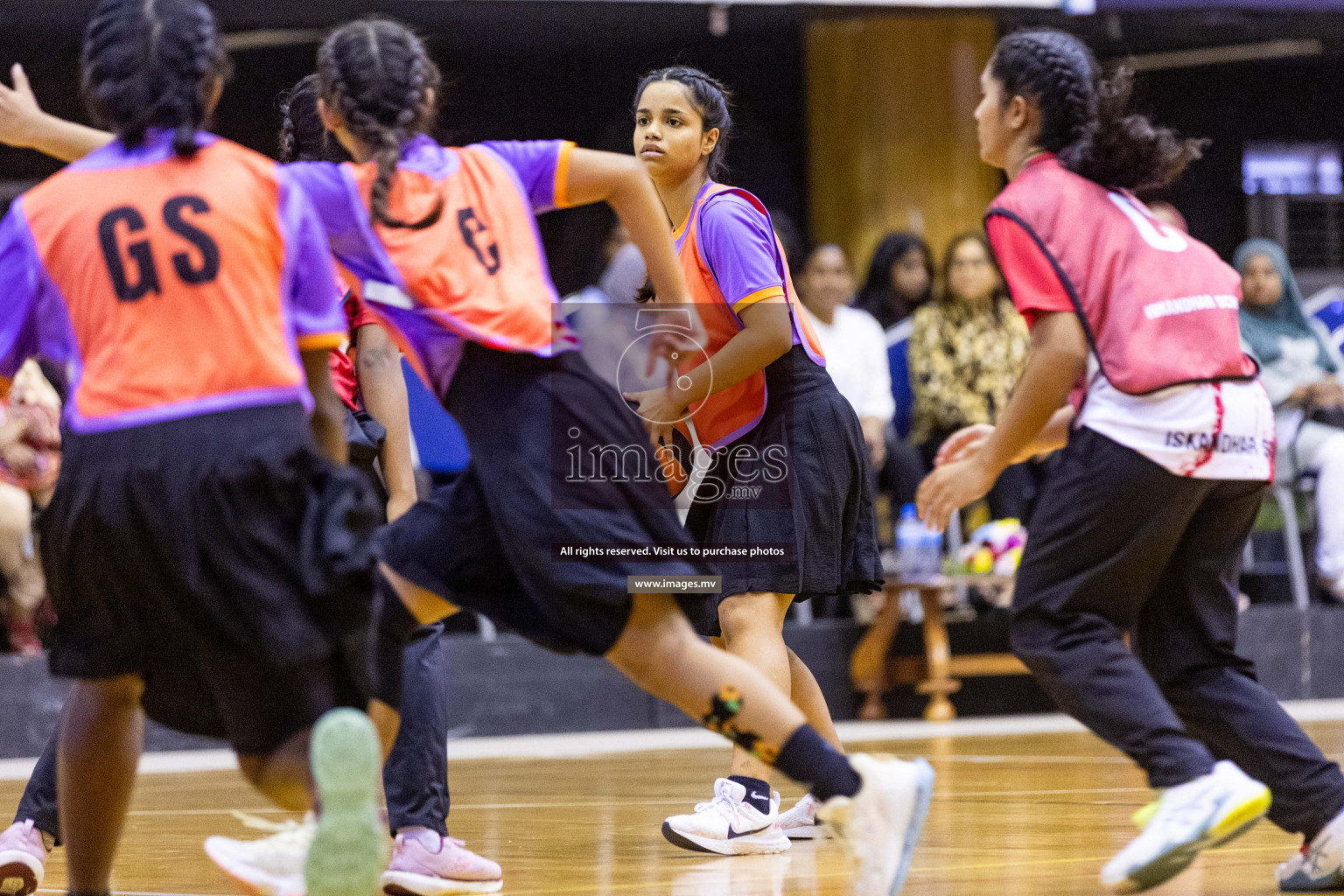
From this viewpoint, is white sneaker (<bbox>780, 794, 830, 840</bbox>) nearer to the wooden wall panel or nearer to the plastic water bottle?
the plastic water bottle

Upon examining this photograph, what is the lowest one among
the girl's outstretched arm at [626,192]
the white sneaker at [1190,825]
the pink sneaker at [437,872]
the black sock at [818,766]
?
the pink sneaker at [437,872]

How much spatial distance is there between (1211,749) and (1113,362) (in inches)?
30.9

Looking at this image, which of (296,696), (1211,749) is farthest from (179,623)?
(1211,749)

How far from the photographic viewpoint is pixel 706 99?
3980 mm

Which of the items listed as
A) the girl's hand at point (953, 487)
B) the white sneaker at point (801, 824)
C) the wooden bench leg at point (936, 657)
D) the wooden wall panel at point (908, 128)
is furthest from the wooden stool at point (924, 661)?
the girl's hand at point (953, 487)

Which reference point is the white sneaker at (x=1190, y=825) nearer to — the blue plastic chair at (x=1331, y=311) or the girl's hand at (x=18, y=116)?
the girl's hand at (x=18, y=116)

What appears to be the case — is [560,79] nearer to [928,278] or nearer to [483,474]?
[928,278]

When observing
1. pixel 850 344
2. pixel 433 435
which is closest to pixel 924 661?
pixel 850 344

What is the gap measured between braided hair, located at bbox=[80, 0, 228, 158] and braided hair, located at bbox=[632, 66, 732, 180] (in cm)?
169

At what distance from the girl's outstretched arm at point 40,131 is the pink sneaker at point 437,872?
4.70 feet

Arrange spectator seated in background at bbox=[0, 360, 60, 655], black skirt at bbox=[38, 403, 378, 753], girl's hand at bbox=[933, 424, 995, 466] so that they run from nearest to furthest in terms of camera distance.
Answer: black skirt at bbox=[38, 403, 378, 753]
girl's hand at bbox=[933, 424, 995, 466]
spectator seated in background at bbox=[0, 360, 60, 655]

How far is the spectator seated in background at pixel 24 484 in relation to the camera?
21.2 ft

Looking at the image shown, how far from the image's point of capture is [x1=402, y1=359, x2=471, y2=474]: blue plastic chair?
23.0ft

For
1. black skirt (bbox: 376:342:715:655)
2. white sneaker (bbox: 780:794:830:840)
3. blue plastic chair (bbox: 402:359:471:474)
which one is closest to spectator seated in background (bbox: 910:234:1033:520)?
blue plastic chair (bbox: 402:359:471:474)
